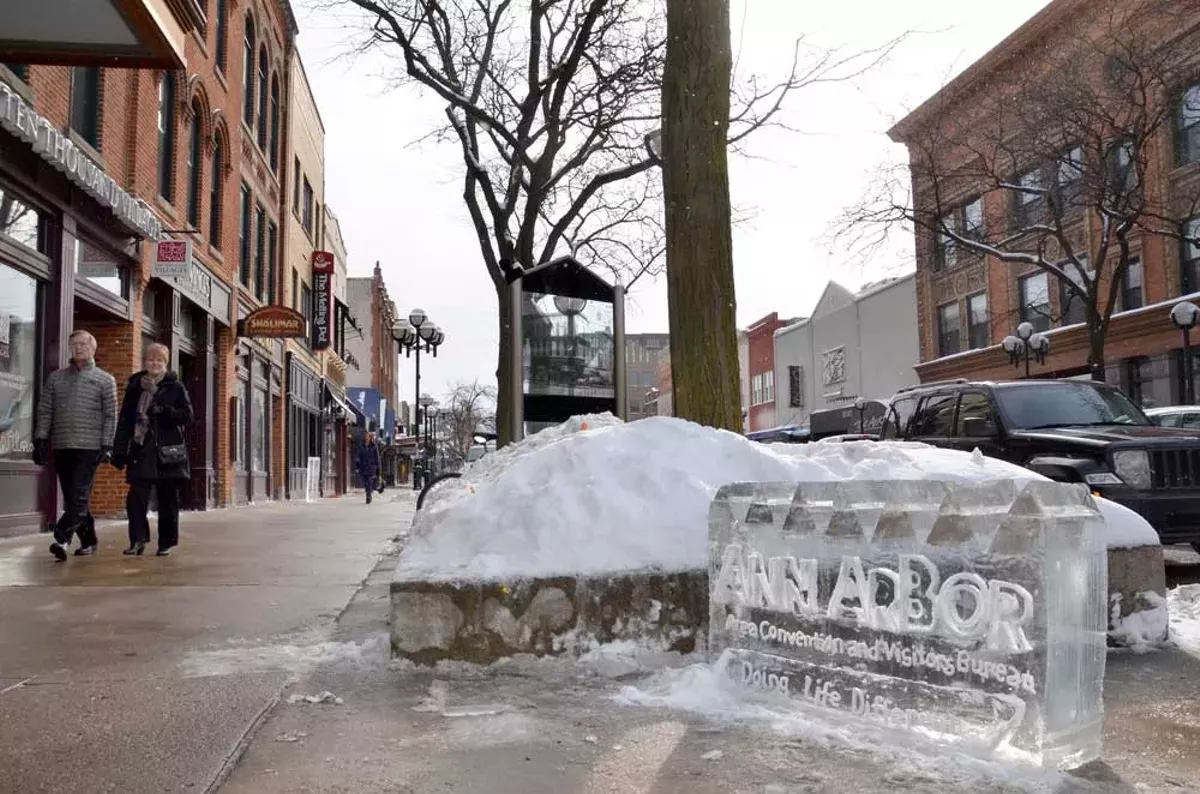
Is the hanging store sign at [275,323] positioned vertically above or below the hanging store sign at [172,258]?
below

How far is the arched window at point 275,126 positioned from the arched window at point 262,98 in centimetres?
79

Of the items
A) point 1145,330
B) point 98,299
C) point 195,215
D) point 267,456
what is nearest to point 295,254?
point 267,456

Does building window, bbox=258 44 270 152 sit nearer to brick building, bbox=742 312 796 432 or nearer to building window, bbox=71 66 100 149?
building window, bbox=71 66 100 149

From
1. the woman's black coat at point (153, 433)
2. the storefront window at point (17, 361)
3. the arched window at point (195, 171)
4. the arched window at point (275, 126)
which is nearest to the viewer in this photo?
the woman's black coat at point (153, 433)

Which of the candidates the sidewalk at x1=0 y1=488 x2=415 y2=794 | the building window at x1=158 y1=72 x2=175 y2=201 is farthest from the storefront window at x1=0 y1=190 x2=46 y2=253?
the building window at x1=158 y1=72 x2=175 y2=201

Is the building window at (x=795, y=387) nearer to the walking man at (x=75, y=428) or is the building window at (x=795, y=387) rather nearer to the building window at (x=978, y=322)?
the building window at (x=978, y=322)

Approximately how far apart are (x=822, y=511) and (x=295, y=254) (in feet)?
77.4

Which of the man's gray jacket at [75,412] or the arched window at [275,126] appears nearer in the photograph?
the man's gray jacket at [75,412]

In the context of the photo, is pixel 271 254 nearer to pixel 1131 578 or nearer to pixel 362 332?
pixel 1131 578

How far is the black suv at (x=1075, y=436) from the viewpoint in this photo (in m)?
7.25

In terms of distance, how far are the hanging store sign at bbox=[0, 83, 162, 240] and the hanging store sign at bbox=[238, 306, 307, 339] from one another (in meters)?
4.96

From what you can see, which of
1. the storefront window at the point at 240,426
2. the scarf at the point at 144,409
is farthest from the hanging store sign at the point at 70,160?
the storefront window at the point at 240,426

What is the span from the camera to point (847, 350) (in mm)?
43781

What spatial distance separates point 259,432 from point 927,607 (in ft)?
63.4
